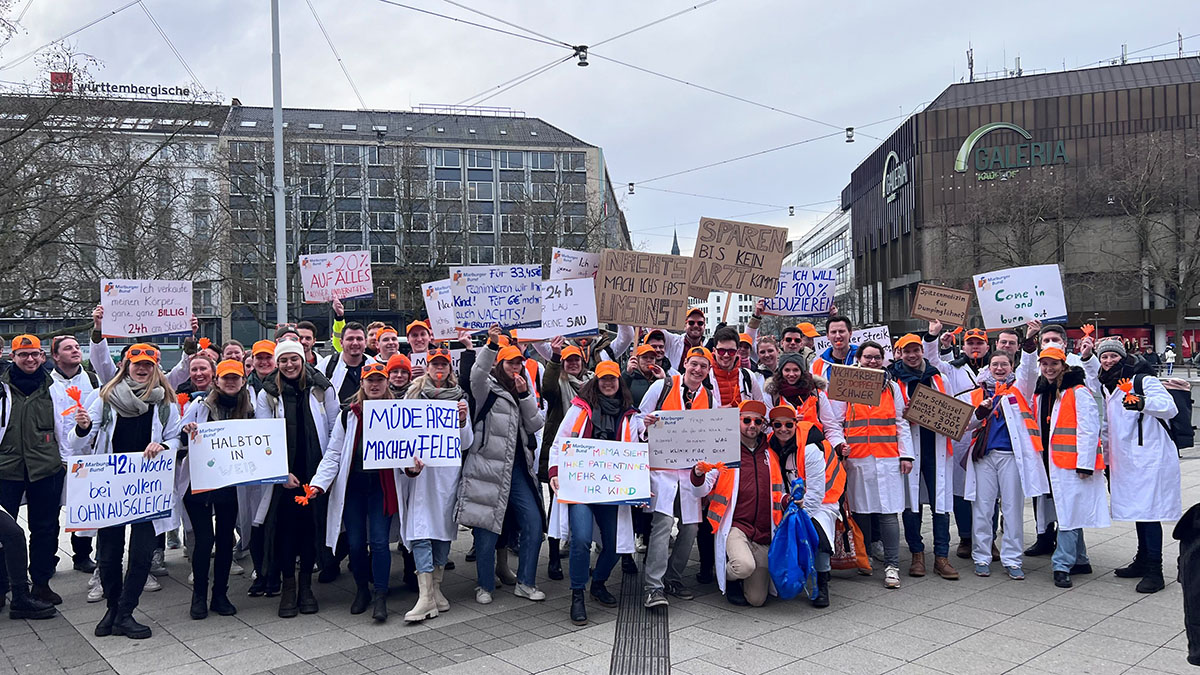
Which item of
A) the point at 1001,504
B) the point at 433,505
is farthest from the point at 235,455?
the point at 1001,504

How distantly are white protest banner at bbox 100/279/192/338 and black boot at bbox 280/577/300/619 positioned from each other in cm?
339

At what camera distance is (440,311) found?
8367 mm

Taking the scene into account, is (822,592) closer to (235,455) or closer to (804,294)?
(804,294)

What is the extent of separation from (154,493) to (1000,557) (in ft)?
22.6

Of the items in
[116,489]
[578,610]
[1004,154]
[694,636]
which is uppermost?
[1004,154]

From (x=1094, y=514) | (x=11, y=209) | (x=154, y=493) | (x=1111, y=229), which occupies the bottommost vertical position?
(x=1094, y=514)

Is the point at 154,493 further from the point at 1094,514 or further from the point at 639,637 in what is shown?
the point at 1094,514

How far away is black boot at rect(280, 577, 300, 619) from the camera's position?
648 cm

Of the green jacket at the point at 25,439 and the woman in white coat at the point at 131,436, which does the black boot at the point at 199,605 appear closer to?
the woman in white coat at the point at 131,436

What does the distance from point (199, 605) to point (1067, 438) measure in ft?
22.7

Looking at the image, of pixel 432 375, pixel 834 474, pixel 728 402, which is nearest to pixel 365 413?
pixel 432 375

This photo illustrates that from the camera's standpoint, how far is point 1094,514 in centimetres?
712

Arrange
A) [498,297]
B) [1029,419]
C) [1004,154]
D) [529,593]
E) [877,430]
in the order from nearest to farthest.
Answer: [529,593] < [877,430] < [1029,419] < [498,297] < [1004,154]

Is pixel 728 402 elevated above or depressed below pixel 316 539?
above
